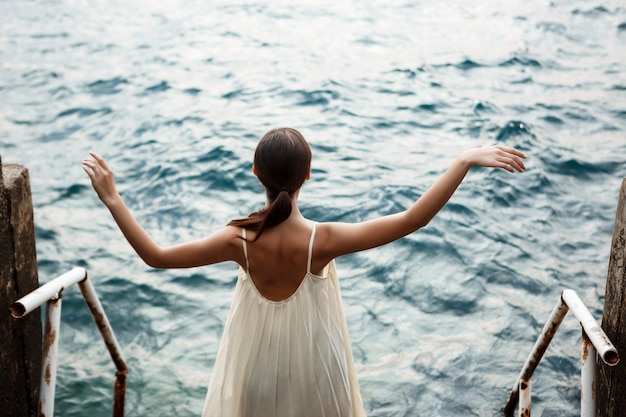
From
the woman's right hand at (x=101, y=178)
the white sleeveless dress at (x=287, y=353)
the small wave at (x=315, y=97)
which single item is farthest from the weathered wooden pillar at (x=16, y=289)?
the small wave at (x=315, y=97)

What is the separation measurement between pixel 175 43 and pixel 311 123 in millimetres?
3764

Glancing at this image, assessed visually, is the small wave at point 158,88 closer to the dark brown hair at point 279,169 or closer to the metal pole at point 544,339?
the metal pole at point 544,339

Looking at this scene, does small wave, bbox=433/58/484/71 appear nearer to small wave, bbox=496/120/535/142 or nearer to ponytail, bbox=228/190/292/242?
small wave, bbox=496/120/535/142

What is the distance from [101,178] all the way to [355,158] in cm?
609

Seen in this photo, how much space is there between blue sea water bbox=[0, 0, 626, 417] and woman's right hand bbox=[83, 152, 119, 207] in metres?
2.74

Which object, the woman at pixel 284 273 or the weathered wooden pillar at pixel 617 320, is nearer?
the woman at pixel 284 273

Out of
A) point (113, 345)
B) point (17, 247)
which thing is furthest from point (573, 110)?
point (17, 247)

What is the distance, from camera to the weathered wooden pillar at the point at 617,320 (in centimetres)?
301

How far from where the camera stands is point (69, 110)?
10.0 metres

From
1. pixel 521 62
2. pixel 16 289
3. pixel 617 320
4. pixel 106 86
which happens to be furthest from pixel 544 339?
pixel 106 86

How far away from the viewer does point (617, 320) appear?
3.06 metres

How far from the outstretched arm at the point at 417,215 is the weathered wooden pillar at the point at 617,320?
0.63 m

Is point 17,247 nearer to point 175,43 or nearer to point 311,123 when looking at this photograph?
point 311,123

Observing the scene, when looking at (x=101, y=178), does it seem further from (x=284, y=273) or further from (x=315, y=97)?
(x=315, y=97)
